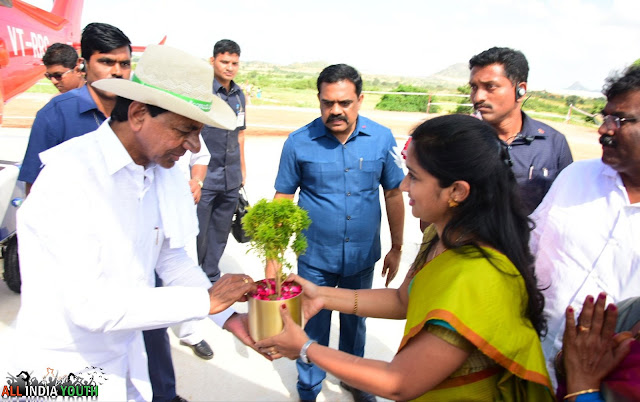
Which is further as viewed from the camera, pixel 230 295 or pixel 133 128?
pixel 230 295

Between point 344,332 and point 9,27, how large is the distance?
1103cm

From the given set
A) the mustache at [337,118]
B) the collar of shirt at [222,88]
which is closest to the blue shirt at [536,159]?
the mustache at [337,118]

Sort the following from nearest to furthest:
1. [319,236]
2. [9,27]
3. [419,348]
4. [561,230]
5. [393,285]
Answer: [419,348]
[561,230]
[319,236]
[393,285]
[9,27]

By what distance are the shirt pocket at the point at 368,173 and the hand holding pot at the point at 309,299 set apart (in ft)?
3.74

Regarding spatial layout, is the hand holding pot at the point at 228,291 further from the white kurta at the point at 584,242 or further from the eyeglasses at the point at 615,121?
the eyeglasses at the point at 615,121

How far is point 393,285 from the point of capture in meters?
5.46

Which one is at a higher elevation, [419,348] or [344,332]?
[419,348]

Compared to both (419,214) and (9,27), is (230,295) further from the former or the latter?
(9,27)

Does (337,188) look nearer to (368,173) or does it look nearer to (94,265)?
(368,173)

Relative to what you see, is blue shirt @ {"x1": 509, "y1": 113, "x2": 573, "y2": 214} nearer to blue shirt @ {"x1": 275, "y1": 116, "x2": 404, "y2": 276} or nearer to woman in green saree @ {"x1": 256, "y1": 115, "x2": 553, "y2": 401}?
blue shirt @ {"x1": 275, "y1": 116, "x2": 404, "y2": 276}

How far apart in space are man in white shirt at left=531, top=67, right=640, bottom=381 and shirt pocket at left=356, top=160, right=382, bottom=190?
1.36 metres

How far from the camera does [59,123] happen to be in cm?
325

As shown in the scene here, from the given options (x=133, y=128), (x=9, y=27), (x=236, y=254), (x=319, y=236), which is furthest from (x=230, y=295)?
(x=9, y=27)

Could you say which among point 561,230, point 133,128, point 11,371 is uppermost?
point 133,128
